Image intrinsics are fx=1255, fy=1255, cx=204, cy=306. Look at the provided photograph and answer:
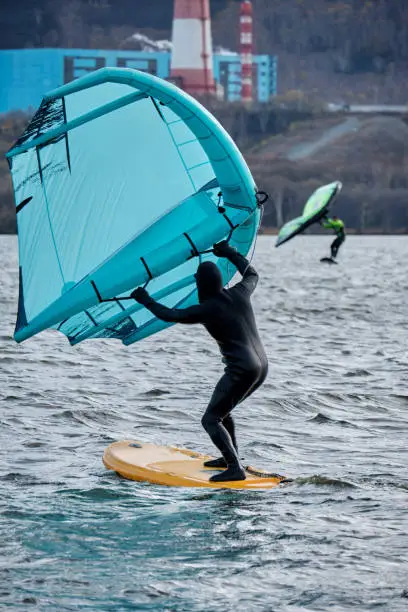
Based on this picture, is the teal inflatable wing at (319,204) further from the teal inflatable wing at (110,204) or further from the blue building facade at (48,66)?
the blue building facade at (48,66)

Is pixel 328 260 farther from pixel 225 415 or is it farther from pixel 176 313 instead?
pixel 176 313

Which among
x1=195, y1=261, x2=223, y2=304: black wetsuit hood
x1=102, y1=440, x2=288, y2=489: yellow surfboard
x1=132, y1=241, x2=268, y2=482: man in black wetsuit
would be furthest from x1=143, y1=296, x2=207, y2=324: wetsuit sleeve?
x1=102, y1=440, x2=288, y2=489: yellow surfboard

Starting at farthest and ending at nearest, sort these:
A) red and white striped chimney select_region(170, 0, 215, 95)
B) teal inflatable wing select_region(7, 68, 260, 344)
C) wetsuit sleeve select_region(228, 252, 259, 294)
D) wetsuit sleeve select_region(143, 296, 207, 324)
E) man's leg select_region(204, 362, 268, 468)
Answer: red and white striped chimney select_region(170, 0, 215, 95)
teal inflatable wing select_region(7, 68, 260, 344)
wetsuit sleeve select_region(228, 252, 259, 294)
man's leg select_region(204, 362, 268, 468)
wetsuit sleeve select_region(143, 296, 207, 324)

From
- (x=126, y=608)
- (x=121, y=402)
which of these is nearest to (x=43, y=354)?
(x=121, y=402)

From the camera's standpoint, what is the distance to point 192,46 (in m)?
136

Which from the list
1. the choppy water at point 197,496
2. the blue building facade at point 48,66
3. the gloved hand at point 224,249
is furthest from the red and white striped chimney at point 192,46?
the gloved hand at point 224,249

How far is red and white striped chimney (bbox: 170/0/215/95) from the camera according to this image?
135m

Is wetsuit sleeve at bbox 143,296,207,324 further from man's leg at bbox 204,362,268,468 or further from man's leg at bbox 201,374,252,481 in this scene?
man's leg at bbox 204,362,268,468

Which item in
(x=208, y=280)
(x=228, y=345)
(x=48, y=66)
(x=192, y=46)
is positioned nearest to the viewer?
(x=208, y=280)

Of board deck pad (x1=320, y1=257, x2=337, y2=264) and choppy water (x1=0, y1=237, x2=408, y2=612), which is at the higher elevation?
choppy water (x1=0, y1=237, x2=408, y2=612)

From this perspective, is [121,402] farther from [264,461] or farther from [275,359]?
[275,359]

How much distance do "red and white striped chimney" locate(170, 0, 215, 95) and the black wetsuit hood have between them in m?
128

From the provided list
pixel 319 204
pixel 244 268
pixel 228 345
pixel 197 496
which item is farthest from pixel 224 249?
pixel 319 204

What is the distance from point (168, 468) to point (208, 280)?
1.69m
